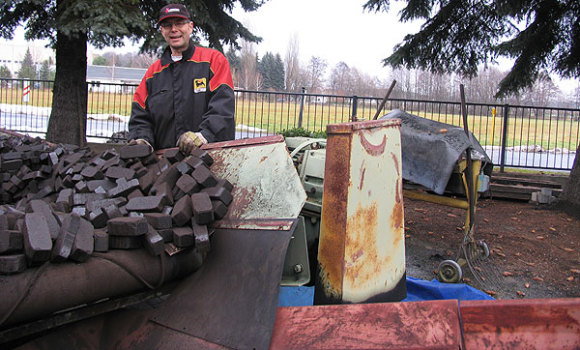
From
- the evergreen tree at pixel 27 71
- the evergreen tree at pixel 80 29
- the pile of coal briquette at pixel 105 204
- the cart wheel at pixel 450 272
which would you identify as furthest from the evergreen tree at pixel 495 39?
the evergreen tree at pixel 27 71

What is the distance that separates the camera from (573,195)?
762 centimetres

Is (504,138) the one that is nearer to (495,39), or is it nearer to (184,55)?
(495,39)

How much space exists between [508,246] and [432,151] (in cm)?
203

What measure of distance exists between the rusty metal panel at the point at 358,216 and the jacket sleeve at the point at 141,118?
1.77 meters

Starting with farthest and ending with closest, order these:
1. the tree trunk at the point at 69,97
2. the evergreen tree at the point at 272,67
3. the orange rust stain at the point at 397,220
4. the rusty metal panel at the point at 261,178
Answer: the evergreen tree at the point at 272,67 → the tree trunk at the point at 69,97 → the orange rust stain at the point at 397,220 → the rusty metal panel at the point at 261,178

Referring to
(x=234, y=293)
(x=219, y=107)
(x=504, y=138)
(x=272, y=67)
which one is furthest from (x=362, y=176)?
(x=272, y=67)

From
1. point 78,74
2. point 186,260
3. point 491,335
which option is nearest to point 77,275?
point 186,260

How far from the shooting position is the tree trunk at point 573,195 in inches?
295

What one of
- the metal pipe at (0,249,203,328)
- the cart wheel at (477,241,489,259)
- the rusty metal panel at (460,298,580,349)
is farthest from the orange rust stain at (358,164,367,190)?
the cart wheel at (477,241,489,259)

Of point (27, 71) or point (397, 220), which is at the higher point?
point (27, 71)

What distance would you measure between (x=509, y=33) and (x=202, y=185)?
849cm

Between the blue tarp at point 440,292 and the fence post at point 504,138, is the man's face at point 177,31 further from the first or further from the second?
the fence post at point 504,138

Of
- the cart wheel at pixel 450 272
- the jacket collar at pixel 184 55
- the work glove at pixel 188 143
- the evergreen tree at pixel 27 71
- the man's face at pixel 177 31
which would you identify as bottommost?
the cart wheel at pixel 450 272

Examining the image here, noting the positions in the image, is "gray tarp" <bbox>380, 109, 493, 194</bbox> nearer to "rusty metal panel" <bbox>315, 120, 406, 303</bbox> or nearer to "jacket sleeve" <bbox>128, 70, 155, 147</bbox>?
"rusty metal panel" <bbox>315, 120, 406, 303</bbox>
